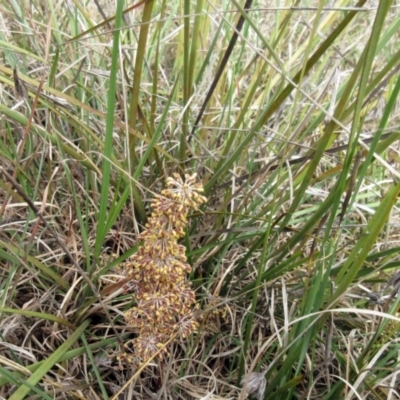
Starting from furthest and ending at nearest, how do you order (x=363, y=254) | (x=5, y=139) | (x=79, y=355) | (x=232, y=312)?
(x=5, y=139), (x=232, y=312), (x=79, y=355), (x=363, y=254)

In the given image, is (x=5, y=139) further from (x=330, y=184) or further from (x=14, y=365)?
(x=330, y=184)

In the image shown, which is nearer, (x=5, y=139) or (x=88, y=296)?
(x=88, y=296)

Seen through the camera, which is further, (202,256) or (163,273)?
(202,256)

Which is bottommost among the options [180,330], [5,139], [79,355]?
[79,355]

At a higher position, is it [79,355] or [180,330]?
[180,330]

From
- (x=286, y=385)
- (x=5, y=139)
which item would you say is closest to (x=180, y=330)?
(x=286, y=385)

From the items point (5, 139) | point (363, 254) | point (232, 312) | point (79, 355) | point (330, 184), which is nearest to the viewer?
point (363, 254)
